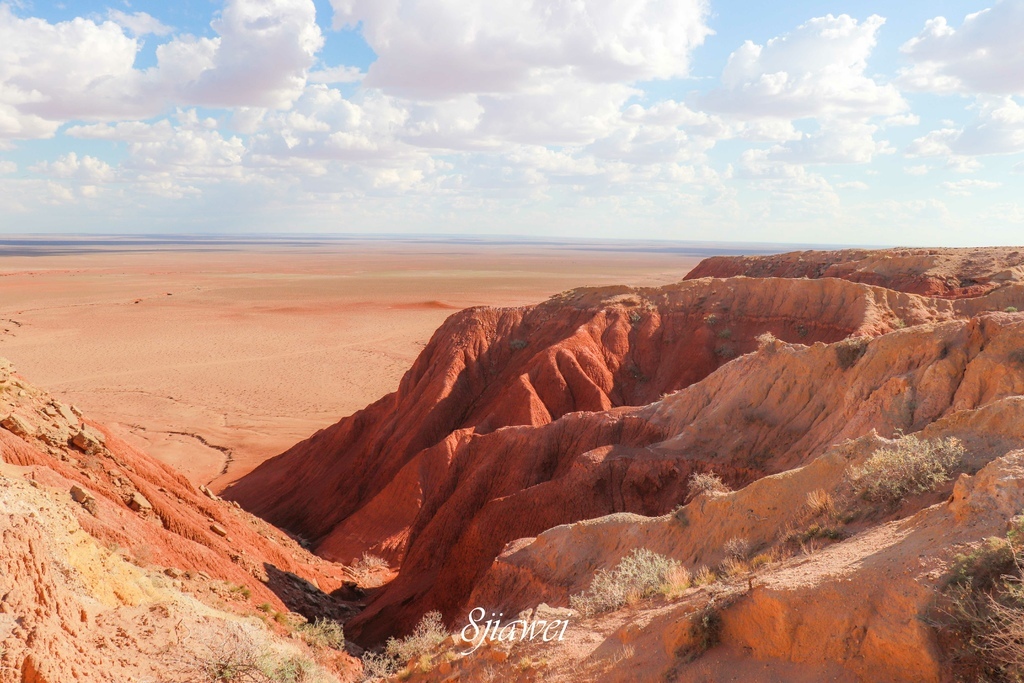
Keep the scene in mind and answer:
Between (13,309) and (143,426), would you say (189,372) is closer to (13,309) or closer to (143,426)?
(143,426)

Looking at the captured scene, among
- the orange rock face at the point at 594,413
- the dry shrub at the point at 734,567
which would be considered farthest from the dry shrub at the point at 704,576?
the orange rock face at the point at 594,413

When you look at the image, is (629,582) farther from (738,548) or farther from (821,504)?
(821,504)

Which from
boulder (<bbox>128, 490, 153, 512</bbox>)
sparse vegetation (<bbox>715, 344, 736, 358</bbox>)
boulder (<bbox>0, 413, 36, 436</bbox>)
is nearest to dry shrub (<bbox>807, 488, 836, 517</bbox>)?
boulder (<bbox>128, 490, 153, 512</bbox>)

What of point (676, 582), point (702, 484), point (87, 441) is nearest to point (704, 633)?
point (676, 582)

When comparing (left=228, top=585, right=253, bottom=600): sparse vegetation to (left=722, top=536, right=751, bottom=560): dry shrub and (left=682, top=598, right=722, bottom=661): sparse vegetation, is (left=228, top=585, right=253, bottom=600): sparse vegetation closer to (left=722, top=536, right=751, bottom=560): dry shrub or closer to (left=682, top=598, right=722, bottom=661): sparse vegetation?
(left=722, top=536, right=751, bottom=560): dry shrub

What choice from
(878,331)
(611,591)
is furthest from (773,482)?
(878,331)

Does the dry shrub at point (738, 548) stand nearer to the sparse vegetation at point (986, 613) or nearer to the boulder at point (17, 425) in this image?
the sparse vegetation at point (986, 613)

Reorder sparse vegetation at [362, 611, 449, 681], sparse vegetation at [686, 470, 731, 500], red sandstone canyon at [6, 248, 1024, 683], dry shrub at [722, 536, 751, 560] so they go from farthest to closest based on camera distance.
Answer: sparse vegetation at [686, 470, 731, 500] < sparse vegetation at [362, 611, 449, 681] < dry shrub at [722, 536, 751, 560] < red sandstone canyon at [6, 248, 1024, 683]

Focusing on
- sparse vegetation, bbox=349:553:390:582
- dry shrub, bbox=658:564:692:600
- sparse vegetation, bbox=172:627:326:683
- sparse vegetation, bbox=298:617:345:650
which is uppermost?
dry shrub, bbox=658:564:692:600
